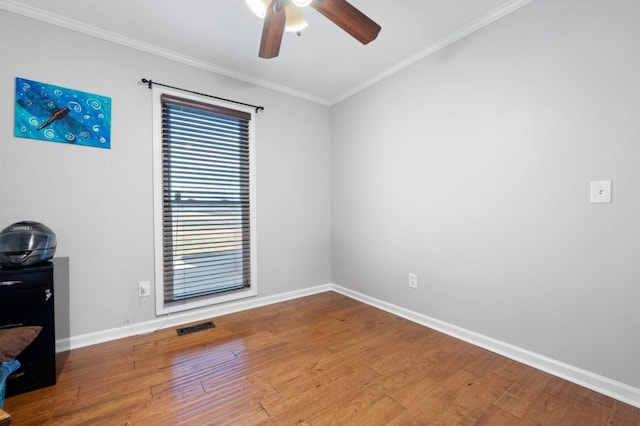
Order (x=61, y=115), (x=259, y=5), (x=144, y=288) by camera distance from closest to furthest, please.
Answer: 1. (x=259, y=5)
2. (x=61, y=115)
3. (x=144, y=288)

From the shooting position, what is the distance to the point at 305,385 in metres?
1.65

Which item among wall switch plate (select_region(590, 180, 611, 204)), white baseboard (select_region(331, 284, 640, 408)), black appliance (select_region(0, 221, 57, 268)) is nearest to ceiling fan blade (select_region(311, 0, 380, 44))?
wall switch plate (select_region(590, 180, 611, 204))

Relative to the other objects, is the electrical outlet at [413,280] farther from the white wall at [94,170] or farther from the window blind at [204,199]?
the white wall at [94,170]

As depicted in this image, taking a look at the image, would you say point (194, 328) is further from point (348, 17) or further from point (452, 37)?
point (452, 37)

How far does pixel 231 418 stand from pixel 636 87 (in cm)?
271

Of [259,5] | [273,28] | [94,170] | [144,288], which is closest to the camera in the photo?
[259,5]

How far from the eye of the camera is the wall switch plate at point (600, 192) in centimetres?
154

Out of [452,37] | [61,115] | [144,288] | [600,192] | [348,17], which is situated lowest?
[144,288]

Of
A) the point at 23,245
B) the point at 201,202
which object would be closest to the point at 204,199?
the point at 201,202

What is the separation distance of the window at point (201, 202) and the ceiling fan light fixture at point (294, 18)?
1.27 meters

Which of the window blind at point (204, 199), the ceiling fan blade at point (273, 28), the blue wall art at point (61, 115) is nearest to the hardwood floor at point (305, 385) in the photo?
the window blind at point (204, 199)

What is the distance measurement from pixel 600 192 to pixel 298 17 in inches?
79.6

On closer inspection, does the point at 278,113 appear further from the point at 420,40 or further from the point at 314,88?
the point at 420,40

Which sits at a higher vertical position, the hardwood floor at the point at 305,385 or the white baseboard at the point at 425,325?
the white baseboard at the point at 425,325
